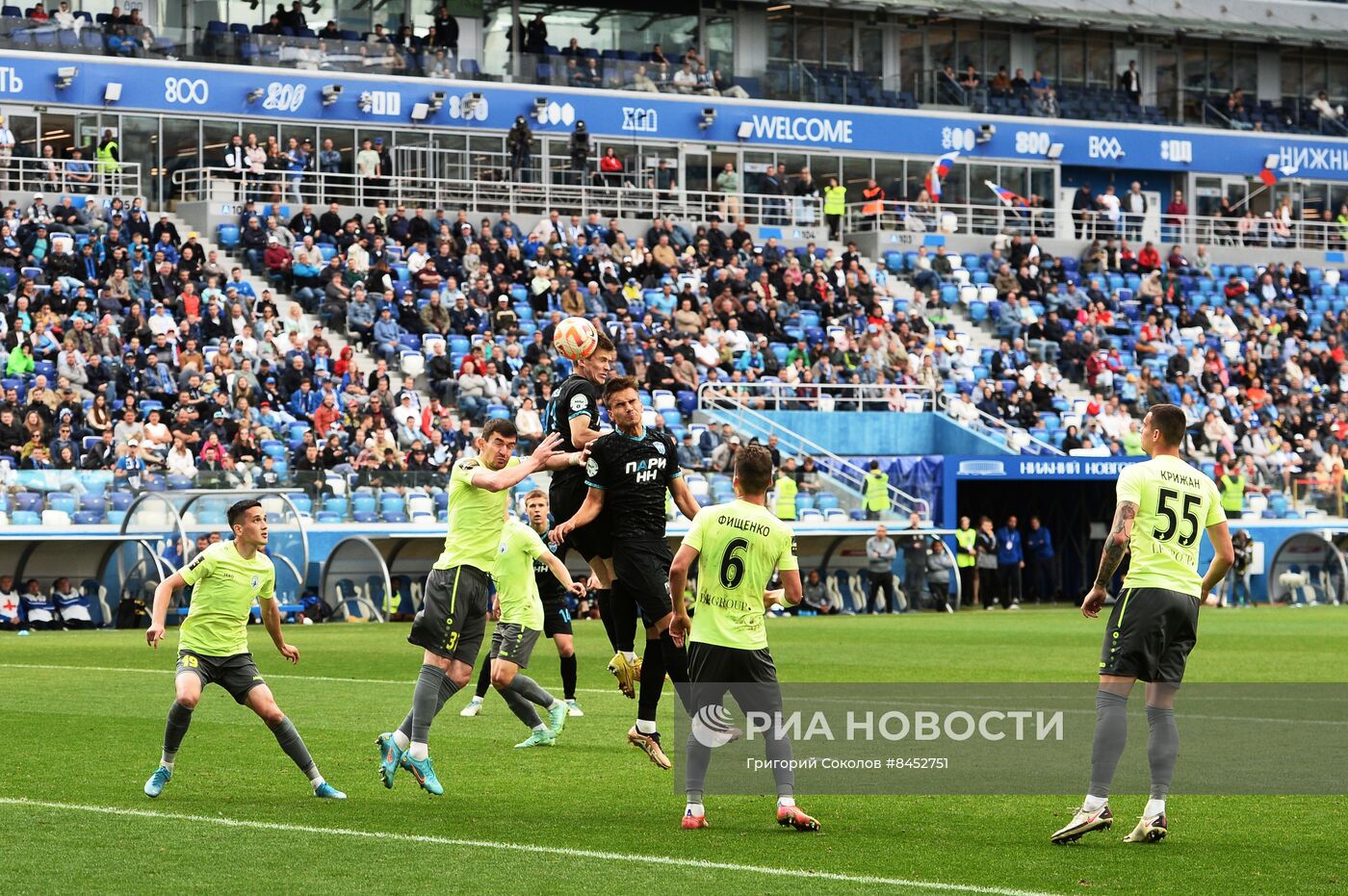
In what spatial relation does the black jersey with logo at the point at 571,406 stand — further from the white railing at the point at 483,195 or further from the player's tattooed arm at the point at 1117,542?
the white railing at the point at 483,195

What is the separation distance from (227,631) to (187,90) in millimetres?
32985

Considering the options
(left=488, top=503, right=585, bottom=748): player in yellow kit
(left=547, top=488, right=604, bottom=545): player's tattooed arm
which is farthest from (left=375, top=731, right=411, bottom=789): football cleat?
(left=488, top=503, right=585, bottom=748): player in yellow kit

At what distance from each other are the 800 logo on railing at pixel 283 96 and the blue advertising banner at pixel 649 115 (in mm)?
20

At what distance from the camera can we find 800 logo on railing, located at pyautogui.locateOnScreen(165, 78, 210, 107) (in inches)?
1638

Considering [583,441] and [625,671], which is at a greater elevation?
[583,441]

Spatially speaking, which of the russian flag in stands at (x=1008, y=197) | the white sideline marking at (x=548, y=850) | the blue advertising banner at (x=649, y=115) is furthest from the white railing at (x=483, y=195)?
the white sideline marking at (x=548, y=850)

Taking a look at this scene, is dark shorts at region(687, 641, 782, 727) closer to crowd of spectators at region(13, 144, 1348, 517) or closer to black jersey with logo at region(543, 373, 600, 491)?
black jersey with logo at region(543, 373, 600, 491)

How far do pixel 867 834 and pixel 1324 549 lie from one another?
1141 inches

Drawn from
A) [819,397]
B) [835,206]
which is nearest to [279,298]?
[819,397]

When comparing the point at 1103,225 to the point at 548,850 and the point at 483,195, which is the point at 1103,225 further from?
the point at 548,850

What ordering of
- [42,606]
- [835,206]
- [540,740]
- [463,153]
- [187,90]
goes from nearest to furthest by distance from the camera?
[540,740] < [42,606] < [187,90] < [463,153] < [835,206]

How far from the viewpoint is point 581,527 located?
12086 mm

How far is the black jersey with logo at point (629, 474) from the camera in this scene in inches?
471

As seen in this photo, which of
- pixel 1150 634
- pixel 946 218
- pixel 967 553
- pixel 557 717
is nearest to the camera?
pixel 1150 634
